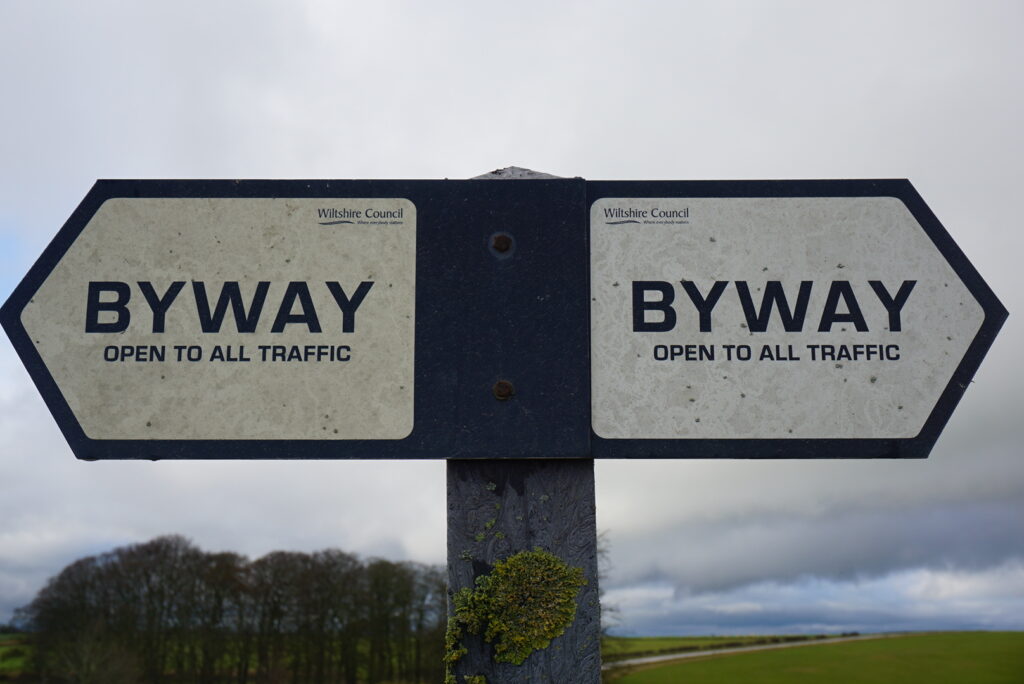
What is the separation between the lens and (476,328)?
9.39 feet

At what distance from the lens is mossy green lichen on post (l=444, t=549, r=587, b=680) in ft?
8.70

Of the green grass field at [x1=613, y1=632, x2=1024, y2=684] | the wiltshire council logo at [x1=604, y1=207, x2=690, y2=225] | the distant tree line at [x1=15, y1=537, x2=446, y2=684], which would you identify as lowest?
the green grass field at [x1=613, y1=632, x2=1024, y2=684]

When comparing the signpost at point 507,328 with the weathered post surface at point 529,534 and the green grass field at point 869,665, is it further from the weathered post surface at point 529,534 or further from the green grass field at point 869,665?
the green grass field at point 869,665

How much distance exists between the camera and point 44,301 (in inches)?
115

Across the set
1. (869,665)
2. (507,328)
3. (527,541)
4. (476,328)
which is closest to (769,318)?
(507,328)

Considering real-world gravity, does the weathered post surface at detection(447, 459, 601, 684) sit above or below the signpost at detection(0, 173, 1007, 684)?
below

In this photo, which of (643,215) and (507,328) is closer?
(507,328)

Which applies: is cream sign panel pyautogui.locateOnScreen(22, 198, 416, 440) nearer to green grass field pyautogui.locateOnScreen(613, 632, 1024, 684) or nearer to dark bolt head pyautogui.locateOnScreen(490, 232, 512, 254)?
dark bolt head pyautogui.locateOnScreen(490, 232, 512, 254)

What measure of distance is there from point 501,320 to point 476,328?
0.30ft

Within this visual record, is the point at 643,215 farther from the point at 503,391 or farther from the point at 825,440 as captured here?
the point at 825,440

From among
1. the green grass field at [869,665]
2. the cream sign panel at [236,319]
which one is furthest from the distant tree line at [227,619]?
the cream sign panel at [236,319]

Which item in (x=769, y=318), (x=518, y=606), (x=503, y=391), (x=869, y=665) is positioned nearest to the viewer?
(x=518, y=606)

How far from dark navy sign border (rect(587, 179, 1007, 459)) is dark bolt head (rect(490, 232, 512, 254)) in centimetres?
34

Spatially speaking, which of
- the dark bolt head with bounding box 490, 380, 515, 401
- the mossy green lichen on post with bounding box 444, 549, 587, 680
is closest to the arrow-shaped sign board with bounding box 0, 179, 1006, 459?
the dark bolt head with bounding box 490, 380, 515, 401
